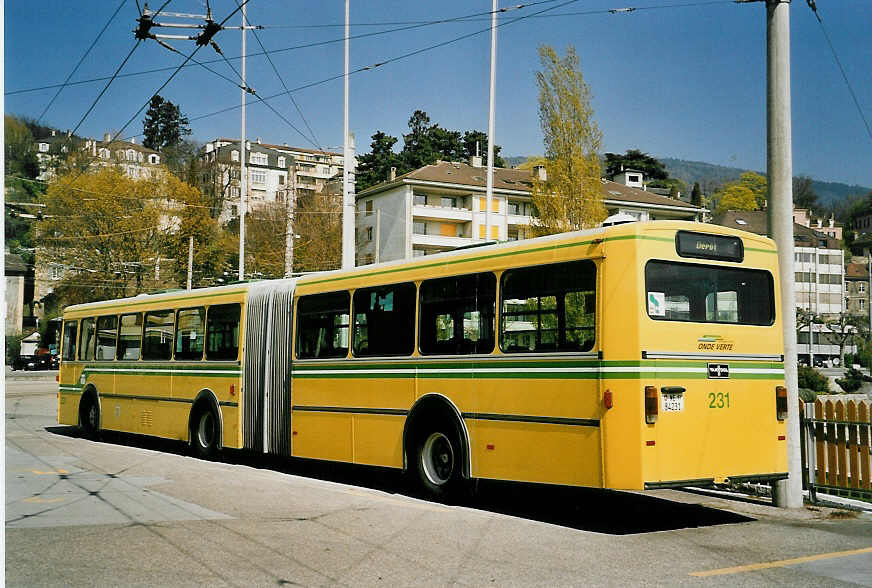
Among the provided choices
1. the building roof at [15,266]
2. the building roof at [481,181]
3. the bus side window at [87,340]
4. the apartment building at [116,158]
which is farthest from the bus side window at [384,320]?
the building roof at [15,266]

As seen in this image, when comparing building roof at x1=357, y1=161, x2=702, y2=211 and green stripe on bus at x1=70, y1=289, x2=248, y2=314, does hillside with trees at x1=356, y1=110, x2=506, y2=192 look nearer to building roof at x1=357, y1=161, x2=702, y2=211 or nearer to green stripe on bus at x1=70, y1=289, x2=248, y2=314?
building roof at x1=357, y1=161, x2=702, y2=211

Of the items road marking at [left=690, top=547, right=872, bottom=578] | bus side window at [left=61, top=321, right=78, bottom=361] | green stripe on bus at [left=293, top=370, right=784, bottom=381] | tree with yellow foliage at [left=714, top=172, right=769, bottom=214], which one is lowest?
road marking at [left=690, top=547, right=872, bottom=578]

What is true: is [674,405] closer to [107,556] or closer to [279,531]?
[279,531]

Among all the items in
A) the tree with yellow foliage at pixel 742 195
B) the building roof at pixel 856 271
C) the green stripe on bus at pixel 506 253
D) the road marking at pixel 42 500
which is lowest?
the road marking at pixel 42 500

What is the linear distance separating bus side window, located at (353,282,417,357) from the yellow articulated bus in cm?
3

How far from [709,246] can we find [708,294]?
0.54m

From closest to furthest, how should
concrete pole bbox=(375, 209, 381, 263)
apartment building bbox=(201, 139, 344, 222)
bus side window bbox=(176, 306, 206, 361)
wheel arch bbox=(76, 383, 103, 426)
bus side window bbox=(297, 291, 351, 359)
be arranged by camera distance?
bus side window bbox=(297, 291, 351, 359) < bus side window bbox=(176, 306, 206, 361) < wheel arch bbox=(76, 383, 103, 426) < concrete pole bbox=(375, 209, 381, 263) < apartment building bbox=(201, 139, 344, 222)

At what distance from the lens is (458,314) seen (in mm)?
11953

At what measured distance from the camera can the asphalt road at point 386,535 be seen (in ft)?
24.9

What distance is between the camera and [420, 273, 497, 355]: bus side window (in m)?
11.4

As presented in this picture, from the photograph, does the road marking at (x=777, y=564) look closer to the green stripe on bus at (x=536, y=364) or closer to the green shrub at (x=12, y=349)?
the green stripe on bus at (x=536, y=364)

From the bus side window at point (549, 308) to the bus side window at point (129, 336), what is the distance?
1095cm

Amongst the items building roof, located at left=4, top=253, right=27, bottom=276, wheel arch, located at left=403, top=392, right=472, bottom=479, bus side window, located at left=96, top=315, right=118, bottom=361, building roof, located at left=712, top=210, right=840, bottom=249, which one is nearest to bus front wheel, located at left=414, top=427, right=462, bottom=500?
wheel arch, located at left=403, top=392, right=472, bottom=479

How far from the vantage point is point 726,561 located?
8289 mm
